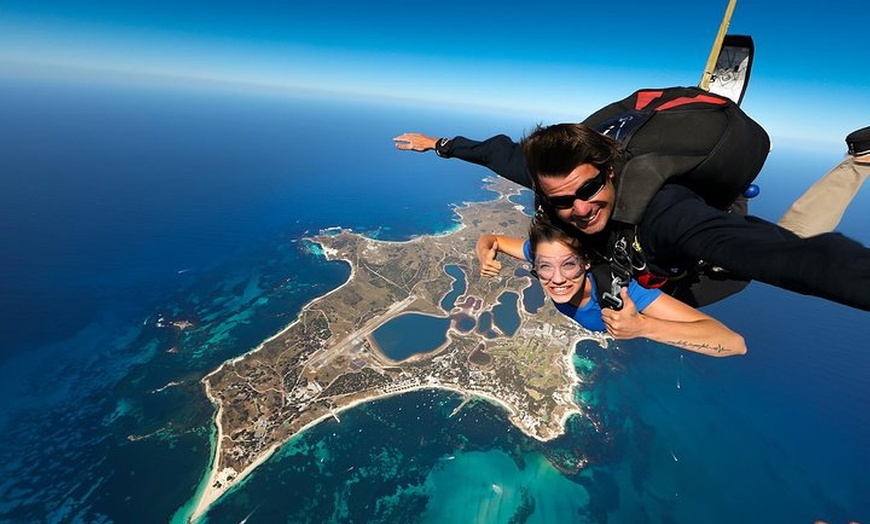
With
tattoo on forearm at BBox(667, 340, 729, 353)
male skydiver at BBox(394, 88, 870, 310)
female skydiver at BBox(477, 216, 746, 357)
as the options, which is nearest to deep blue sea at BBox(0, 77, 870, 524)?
female skydiver at BBox(477, 216, 746, 357)

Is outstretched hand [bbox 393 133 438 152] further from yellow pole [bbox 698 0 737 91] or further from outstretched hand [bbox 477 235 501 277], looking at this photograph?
yellow pole [bbox 698 0 737 91]

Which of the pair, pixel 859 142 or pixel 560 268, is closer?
pixel 859 142

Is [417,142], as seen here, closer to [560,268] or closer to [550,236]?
[550,236]

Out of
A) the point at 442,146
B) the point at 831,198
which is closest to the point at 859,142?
the point at 831,198

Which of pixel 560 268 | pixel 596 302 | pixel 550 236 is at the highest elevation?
pixel 550 236

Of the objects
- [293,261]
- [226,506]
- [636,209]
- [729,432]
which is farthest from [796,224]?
[293,261]

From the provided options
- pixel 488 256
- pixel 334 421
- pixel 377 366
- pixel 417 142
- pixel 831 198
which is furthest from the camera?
pixel 377 366
